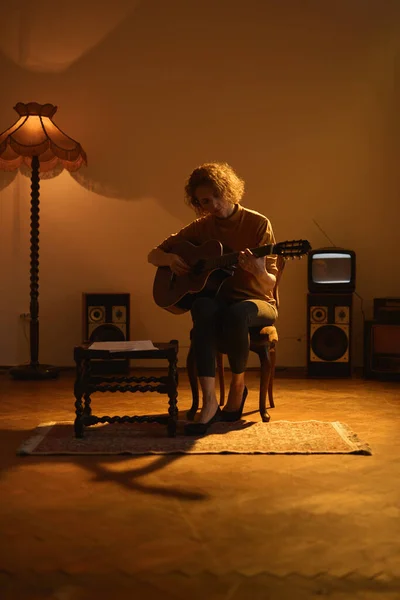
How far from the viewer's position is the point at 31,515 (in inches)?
83.4

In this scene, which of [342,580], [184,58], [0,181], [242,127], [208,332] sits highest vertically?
[184,58]

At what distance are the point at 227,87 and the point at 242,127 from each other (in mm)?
284

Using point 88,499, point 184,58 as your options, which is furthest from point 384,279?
point 88,499

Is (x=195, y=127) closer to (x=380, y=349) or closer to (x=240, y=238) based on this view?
(x=380, y=349)

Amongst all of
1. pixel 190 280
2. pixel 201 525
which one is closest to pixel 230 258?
pixel 190 280

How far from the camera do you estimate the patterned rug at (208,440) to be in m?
2.82

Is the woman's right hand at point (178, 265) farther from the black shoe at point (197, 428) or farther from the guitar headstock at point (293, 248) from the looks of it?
the black shoe at point (197, 428)

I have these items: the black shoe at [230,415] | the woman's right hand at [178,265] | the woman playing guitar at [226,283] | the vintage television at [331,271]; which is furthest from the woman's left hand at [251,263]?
the vintage television at [331,271]

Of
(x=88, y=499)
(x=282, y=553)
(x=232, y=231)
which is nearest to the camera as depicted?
(x=282, y=553)

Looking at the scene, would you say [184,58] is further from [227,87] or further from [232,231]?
[232,231]

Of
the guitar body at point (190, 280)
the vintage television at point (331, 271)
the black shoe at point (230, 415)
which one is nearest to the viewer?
the guitar body at point (190, 280)

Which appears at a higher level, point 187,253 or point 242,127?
point 242,127

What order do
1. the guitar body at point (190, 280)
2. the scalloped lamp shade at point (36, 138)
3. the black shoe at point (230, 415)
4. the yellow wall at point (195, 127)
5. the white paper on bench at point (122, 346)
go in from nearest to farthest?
the white paper on bench at point (122, 346), the guitar body at point (190, 280), the black shoe at point (230, 415), the scalloped lamp shade at point (36, 138), the yellow wall at point (195, 127)

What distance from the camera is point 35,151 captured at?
4719 millimetres
